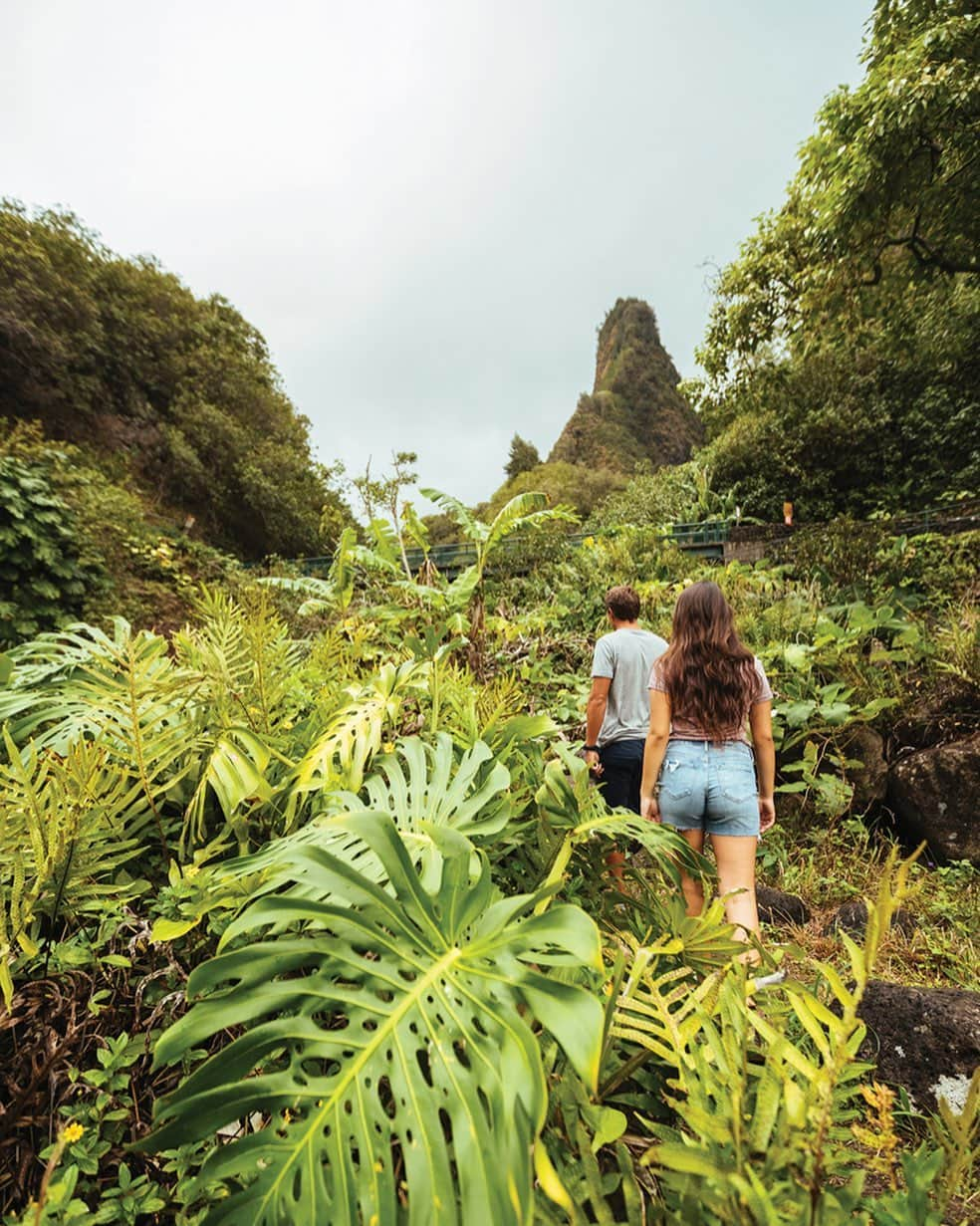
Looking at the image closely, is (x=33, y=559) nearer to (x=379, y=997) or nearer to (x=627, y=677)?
(x=627, y=677)

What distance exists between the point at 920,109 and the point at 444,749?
307 inches

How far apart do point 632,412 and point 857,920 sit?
3939cm

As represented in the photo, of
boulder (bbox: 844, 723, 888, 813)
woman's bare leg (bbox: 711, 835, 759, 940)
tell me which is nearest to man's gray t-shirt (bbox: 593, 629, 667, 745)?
woman's bare leg (bbox: 711, 835, 759, 940)

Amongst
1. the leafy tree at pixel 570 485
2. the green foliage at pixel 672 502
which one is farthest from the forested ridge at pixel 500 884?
the leafy tree at pixel 570 485

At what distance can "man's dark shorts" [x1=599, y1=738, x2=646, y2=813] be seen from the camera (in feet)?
9.66

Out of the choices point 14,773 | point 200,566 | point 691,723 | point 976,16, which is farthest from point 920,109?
point 200,566

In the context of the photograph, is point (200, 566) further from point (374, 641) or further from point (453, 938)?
point (453, 938)

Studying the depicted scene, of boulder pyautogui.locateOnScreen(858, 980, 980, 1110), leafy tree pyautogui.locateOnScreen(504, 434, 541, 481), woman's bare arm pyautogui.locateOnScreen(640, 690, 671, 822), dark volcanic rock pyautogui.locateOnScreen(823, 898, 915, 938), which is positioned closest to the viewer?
boulder pyautogui.locateOnScreen(858, 980, 980, 1110)

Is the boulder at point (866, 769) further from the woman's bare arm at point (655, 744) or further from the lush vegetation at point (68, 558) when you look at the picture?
the lush vegetation at point (68, 558)

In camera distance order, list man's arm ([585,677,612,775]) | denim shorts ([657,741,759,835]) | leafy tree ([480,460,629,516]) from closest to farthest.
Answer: denim shorts ([657,741,759,835]) < man's arm ([585,677,612,775]) < leafy tree ([480,460,629,516])

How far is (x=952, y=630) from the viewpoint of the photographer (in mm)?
3773

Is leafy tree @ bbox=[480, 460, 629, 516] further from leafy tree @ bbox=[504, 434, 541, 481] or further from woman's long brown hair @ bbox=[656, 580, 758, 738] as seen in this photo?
woman's long brown hair @ bbox=[656, 580, 758, 738]

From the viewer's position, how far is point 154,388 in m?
15.9

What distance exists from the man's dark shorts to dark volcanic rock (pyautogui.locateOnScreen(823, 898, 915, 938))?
1046 millimetres
